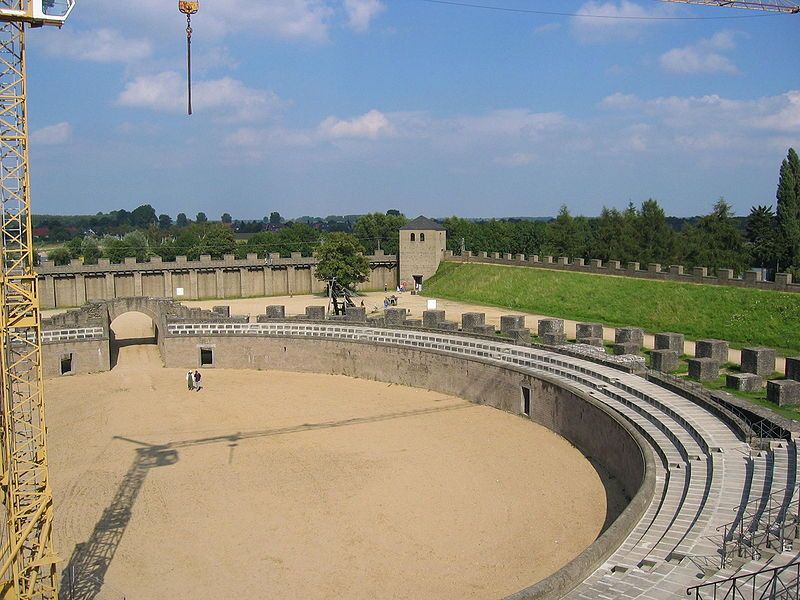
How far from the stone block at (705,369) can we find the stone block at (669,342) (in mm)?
3750

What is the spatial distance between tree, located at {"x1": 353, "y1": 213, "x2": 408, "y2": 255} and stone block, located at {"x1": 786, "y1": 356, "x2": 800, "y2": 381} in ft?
206

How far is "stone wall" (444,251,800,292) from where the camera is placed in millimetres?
40562

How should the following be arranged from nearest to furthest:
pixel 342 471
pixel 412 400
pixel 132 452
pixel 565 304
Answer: pixel 342 471 → pixel 132 452 → pixel 412 400 → pixel 565 304

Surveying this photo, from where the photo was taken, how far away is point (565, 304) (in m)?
49.9

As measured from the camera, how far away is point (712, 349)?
3064 cm

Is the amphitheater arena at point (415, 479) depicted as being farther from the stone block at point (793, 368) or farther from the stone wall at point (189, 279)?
the stone wall at point (189, 279)

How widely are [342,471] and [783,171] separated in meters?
53.1

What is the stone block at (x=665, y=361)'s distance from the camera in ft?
100

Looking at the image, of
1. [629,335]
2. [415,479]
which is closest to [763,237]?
[629,335]

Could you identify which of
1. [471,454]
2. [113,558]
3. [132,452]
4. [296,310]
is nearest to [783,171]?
[296,310]

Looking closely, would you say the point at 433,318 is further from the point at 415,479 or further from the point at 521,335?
the point at 415,479

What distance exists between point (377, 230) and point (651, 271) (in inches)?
2000

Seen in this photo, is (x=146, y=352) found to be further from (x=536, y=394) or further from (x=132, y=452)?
(x=536, y=394)

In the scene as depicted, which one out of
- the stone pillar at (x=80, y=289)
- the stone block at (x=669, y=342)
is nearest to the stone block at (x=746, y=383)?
the stone block at (x=669, y=342)
